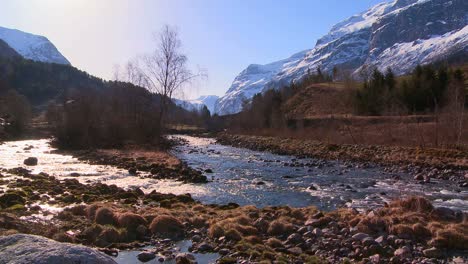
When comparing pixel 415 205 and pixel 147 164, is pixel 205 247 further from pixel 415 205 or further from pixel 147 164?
pixel 147 164

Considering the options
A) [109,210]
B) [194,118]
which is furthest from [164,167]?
[194,118]

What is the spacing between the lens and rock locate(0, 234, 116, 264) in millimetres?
5812

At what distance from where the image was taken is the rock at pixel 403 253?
10039 millimetres

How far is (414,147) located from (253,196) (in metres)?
23.4

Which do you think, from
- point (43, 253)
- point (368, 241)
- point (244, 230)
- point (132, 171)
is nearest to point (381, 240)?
point (368, 241)

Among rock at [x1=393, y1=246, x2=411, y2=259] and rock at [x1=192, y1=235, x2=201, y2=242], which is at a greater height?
rock at [x1=393, y1=246, x2=411, y2=259]

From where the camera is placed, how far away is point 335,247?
11.0 m

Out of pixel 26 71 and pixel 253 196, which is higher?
pixel 26 71

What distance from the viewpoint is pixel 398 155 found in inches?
1433

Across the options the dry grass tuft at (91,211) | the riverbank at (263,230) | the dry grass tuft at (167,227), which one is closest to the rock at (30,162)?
the riverbank at (263,230)

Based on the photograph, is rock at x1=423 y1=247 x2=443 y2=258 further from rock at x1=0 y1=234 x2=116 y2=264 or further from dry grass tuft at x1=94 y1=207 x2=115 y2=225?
dry grass tuft at x1=94 y1=207 x2=115 y2=225

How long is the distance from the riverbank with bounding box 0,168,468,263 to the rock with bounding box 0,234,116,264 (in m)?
4.28

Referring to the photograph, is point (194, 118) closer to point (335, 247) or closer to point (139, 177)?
point (139, 177)

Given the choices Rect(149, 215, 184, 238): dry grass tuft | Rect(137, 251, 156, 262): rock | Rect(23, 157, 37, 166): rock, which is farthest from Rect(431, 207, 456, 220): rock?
Rect(23, 157, 37, 166): rock
